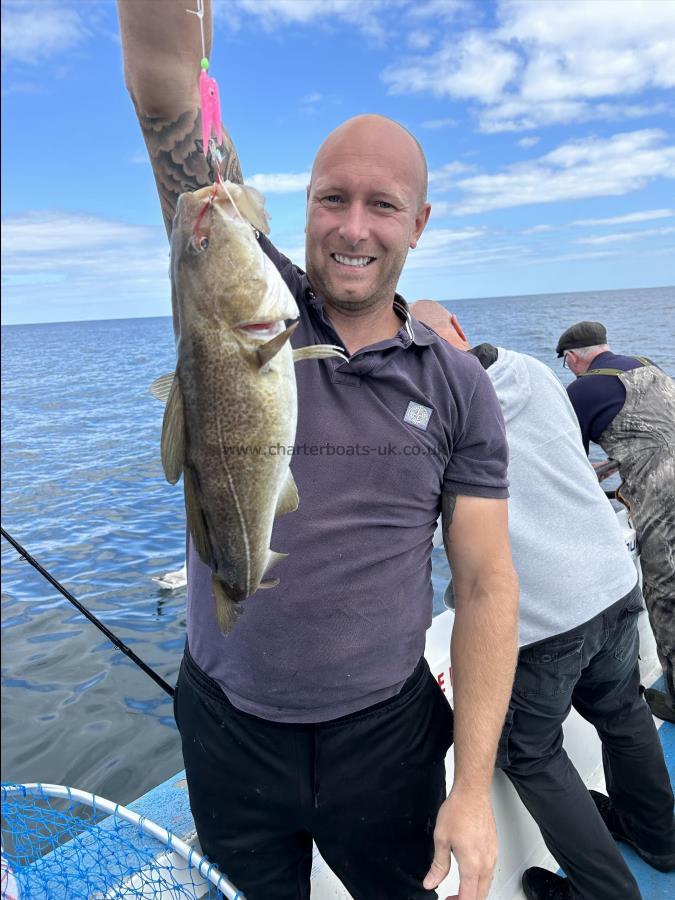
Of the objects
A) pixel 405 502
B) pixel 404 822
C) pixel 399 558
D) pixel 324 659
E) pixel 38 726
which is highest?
pixel 405 502

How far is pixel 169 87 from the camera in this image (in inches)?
70.4

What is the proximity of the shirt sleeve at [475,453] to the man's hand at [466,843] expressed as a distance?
1.01m

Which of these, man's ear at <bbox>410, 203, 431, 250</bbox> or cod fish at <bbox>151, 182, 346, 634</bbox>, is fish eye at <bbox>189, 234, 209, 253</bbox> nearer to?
cod fish at <bbox>151, 182, 346, 634</bbox>

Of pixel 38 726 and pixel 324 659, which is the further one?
pixel 38 726

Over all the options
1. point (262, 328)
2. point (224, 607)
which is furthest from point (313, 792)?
point (262, 328)

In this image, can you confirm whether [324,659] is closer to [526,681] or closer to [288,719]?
[288,719]

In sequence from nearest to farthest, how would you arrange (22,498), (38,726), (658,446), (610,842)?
(610,842) → (658,446) → (38,726) → (22,498)

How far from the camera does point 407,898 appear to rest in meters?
2.16

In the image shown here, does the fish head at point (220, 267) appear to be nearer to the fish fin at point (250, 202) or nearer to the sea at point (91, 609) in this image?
the fish fin at point (250, 202)

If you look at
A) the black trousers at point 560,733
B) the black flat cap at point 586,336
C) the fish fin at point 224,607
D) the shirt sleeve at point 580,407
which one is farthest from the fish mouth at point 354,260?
the black flat cap at point 586,336

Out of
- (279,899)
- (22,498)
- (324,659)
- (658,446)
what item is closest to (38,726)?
(279,899)

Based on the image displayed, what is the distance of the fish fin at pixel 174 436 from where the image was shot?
5.31 ft

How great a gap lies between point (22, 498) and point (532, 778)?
598 inches

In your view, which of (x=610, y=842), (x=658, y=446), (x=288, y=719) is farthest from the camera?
(x=658, y=446)
